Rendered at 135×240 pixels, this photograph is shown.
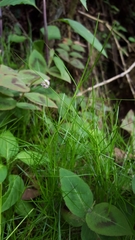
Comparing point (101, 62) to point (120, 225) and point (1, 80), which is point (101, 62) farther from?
point (120, 225)

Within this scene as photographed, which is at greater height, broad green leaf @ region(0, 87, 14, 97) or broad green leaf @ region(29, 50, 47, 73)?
broad green leaf @ region(29, 50, 47, 73)

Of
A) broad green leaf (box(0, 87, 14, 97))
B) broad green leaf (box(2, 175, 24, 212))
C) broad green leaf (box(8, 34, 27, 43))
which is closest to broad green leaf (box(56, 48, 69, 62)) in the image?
broad green leaf (box(8, 34, 27, 43))

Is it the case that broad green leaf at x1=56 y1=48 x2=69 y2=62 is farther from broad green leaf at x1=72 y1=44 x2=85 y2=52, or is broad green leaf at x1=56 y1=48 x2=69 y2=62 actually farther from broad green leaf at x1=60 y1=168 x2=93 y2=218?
broad green leaf at x1=60 y1=168 x2=93 y2=218

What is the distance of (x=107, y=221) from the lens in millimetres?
692

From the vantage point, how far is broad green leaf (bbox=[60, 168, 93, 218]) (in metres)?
0.72

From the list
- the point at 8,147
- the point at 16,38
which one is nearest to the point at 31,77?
the point at 8,147

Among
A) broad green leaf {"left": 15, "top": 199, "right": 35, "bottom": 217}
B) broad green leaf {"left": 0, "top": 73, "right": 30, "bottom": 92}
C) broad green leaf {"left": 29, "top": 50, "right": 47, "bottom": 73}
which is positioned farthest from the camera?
broad green leaf {"left": 29, "top": 50, "right": 47, "bottom": 73}

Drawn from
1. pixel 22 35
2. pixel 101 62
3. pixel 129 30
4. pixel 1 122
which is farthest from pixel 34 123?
pixel 129 30

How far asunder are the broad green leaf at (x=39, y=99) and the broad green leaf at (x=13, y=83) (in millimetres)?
54

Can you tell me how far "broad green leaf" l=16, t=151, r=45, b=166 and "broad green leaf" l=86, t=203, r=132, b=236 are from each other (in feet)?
0.67

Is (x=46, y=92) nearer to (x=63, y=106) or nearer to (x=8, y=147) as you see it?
(x=63, y=106)

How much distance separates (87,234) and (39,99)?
1.49 feet

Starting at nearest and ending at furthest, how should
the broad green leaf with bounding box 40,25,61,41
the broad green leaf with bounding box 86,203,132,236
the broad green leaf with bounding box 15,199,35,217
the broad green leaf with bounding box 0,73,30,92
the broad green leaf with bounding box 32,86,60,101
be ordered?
the broad green leaf with bounding box 86,203,132,236, the broad green leaf with bounding box 15,199,35,217, the broad green leaf with bounding box 0,73,30,92, the broad green leaf with bounding box 32,86,60,101, the broad green leaf with bounding box 40,25,61,41

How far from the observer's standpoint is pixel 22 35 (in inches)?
61.4
